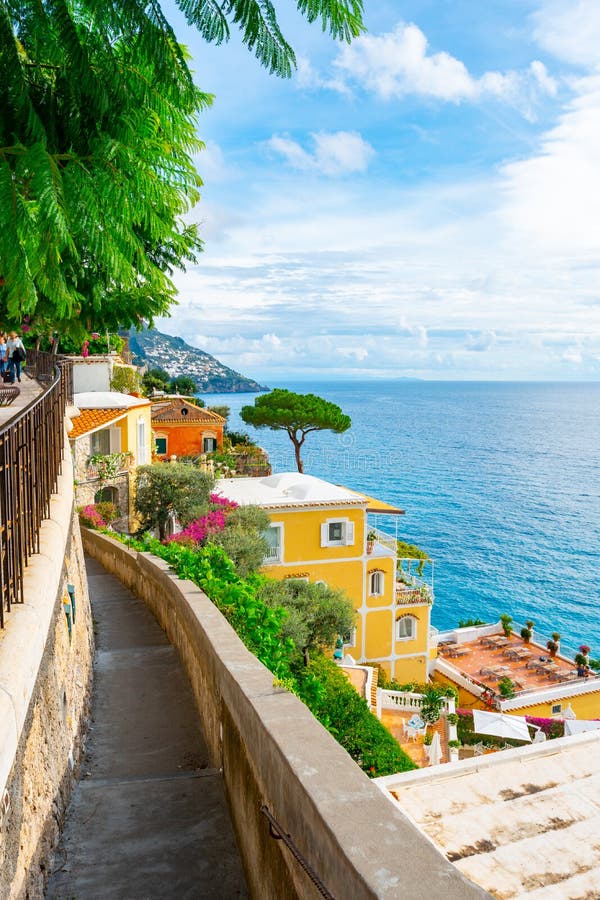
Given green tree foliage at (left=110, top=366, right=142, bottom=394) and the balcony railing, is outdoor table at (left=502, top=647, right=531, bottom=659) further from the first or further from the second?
green tree foliage at (left=110, top=366, right=142, bottom=394)

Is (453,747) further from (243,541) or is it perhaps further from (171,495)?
(171,495)

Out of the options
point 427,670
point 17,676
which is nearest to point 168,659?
point 17,676

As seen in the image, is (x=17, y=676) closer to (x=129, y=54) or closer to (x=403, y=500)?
(x=129, y=54)

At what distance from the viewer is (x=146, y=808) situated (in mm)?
5215

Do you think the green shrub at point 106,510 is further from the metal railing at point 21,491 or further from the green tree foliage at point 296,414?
the green tree foliage at point 296,414

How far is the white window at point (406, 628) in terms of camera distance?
3122 cm

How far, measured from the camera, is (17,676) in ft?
10.3

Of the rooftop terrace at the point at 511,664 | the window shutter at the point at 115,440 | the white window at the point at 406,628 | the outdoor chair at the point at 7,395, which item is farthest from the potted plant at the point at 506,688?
the outdoor chair at the point at 7,395

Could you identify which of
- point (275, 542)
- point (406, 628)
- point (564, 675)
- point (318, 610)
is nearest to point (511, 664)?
point (564, 675)

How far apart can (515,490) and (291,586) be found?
7855cm

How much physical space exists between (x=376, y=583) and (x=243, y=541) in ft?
35.4

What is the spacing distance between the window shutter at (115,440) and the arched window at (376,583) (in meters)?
12.3

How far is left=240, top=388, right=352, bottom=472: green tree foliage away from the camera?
45.1 m

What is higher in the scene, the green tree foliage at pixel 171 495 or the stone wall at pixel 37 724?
the stone wall at pixel 37 724
